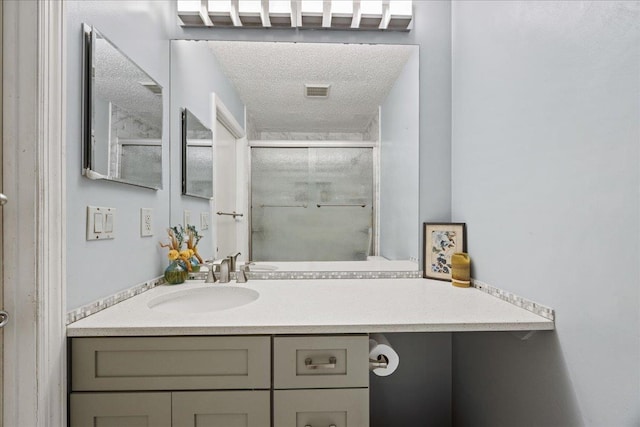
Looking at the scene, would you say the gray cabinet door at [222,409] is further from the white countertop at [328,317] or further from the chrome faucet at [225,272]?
the chrome faucet at [225,272]

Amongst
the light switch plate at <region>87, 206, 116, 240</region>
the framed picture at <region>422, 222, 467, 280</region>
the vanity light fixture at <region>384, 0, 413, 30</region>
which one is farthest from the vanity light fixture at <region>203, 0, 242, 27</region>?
the framed picture at <region>422, 222, 467, 280</region>

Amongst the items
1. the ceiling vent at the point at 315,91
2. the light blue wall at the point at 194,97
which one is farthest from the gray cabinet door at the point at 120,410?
the ceiling vent at the point at 315,91

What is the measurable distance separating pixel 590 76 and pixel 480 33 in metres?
0.69

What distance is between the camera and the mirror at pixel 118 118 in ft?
3.25

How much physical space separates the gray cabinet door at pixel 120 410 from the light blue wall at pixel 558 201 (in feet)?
3.69

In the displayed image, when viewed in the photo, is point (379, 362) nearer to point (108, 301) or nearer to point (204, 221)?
point (108, 301)

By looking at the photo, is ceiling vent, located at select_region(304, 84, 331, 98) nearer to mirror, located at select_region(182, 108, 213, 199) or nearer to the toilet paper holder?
mirror, located at select_region(182, 108, 213, 199)

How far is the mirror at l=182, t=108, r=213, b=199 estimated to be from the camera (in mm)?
1625

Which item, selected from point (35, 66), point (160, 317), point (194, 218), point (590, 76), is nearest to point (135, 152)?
point (35, 66)

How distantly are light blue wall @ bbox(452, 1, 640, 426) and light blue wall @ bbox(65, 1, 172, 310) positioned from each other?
139cm

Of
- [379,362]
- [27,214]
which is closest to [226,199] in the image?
[27,214]

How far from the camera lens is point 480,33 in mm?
1348

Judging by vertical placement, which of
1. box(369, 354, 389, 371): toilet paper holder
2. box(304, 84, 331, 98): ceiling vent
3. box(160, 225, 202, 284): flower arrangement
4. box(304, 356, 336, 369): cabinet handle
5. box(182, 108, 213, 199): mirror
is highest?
box(304, 84, 331, 98): ceiling vent

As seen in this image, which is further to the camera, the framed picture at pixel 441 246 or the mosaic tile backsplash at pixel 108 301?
the framed picture at pixel 441 246
